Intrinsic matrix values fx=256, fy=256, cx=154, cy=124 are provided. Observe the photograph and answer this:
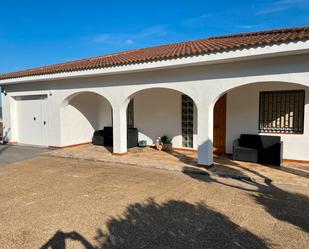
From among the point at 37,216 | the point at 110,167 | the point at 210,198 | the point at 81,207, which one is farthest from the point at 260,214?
the point at 110,167

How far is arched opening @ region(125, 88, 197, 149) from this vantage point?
11430 mm

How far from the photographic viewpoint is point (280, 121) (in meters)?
9.54

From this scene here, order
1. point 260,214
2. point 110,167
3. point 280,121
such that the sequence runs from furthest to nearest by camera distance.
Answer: point 280,121, point 110,167, point 260,214

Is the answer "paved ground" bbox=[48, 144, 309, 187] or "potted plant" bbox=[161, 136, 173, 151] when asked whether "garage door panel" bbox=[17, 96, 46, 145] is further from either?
"potted plant" bbox=[161, 136, 173, 151]

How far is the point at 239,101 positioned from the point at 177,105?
279 cm

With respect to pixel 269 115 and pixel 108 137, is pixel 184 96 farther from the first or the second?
pixel 108 137

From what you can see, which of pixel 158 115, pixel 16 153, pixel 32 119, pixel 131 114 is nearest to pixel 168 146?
pixel 158 115

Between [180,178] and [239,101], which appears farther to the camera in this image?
[239,101]

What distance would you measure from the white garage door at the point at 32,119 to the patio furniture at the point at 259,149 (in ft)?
30.8

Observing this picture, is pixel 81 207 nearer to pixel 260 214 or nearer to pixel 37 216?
pixel 37 216

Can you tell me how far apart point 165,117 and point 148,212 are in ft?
24.1

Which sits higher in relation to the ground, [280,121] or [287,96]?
[287,96]

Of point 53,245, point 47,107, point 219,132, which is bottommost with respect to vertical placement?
point 53,245

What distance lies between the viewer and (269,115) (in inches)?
380
